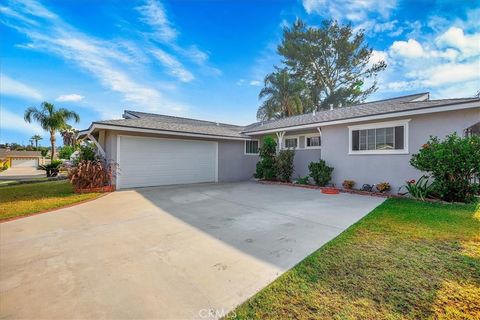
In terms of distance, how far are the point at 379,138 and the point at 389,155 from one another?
78 cm

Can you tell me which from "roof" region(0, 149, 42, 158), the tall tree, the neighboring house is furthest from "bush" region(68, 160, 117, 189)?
"roof" region(0, 149, 42, 158)

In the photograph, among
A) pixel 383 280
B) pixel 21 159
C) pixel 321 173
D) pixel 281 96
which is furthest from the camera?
pixel 21 159

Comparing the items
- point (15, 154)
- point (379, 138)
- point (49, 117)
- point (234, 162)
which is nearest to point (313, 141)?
point (379, 138)

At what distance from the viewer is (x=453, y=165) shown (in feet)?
20.0

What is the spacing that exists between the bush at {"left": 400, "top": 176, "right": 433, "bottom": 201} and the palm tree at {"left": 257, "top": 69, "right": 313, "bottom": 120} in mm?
14474

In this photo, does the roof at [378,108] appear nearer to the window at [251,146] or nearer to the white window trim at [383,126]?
the white window trim at [383,126]

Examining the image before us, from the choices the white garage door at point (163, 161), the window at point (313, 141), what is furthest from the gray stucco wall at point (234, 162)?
the window at point (313, 141)

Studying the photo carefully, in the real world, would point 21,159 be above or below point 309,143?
below

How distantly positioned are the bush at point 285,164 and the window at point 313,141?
123 cm

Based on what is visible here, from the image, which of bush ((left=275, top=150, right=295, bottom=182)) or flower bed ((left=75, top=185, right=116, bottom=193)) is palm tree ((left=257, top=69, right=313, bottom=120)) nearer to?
bush ((left=275, top=150, right=295, bottom=182))

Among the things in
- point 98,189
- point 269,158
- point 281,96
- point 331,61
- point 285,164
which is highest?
point 331,61

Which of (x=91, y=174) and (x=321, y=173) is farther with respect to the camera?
(x=321, y=173)

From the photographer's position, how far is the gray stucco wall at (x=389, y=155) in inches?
275

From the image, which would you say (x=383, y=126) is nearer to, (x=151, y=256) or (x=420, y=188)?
(x=420, y=188)
